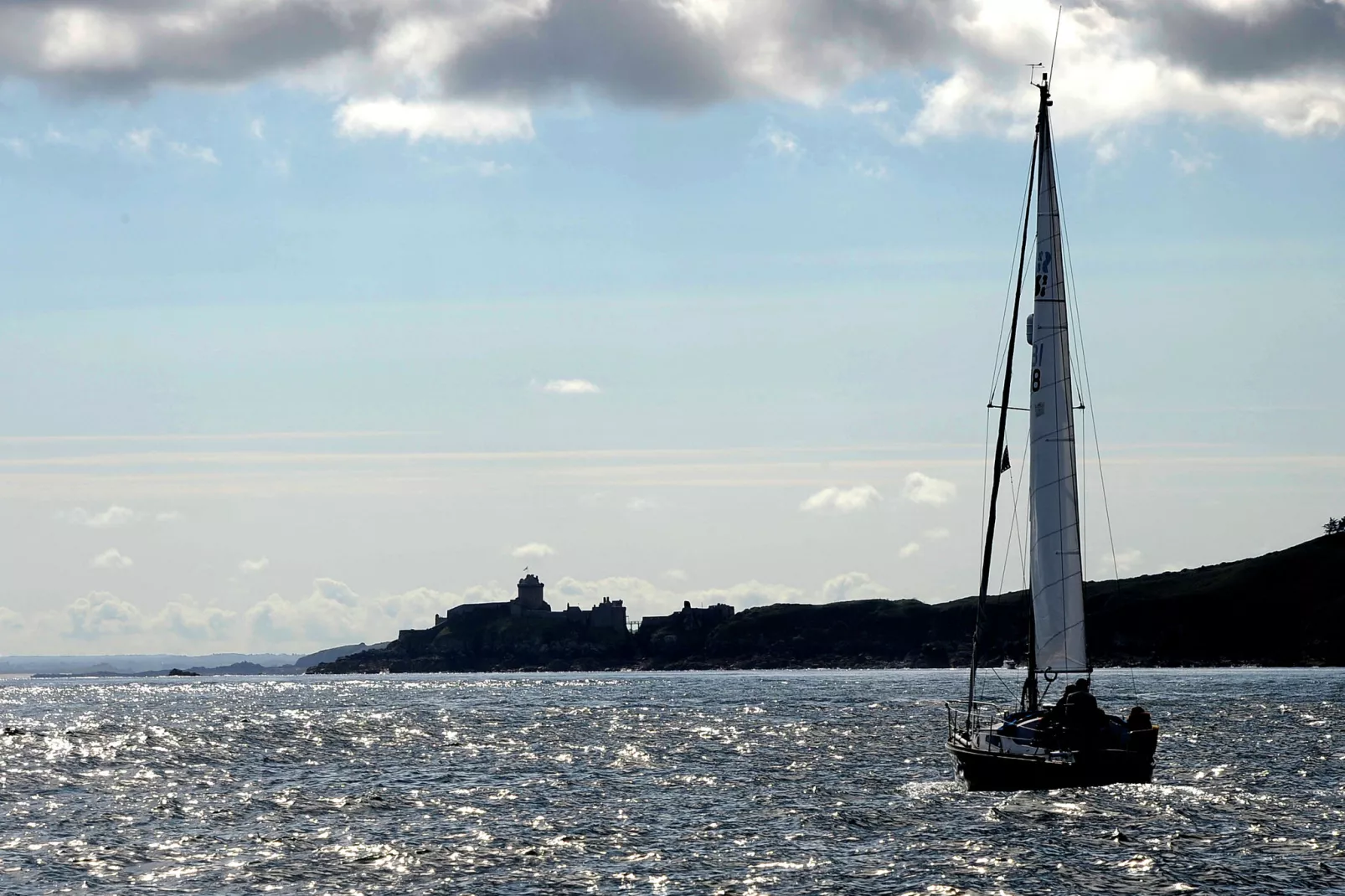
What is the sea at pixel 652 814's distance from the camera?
38.3 metres

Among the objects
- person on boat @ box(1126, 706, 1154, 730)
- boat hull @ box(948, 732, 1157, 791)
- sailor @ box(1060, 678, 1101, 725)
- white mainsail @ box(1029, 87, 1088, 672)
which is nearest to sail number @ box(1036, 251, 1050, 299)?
white mainsail @ box(1029, 87, 1088, 672)

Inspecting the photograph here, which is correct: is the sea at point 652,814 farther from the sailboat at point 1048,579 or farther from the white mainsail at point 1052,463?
the white mainsail at point 1052,463

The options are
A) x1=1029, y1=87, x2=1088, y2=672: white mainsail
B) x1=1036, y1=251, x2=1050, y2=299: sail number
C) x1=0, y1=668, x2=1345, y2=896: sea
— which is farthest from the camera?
x1=1036, y1=251, x2=1050, y2=299: sail number

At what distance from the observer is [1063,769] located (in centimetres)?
5094

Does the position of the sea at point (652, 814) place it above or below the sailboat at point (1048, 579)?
below

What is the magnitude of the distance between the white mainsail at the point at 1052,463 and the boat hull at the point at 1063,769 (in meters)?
4.14

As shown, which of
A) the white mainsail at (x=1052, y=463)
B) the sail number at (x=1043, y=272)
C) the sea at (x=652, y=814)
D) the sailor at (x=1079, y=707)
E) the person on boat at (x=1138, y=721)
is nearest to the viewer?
the sea at (x=652, y=814)

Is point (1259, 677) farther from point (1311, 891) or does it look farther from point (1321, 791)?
point (1311, 891)

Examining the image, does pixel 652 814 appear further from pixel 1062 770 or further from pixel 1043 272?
pixel 1043 272

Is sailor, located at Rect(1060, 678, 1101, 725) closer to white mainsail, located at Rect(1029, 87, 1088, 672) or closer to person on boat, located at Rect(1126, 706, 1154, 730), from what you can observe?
person on boat, located at Rect(1126, 706, 1154, 730)

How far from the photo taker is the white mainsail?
5447 centimetres

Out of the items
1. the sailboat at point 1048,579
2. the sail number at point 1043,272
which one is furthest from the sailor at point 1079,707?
the sail number at point 1043,272

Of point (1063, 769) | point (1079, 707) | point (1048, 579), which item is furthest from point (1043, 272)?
point (1063, 769)

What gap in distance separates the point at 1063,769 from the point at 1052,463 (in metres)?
11.4
